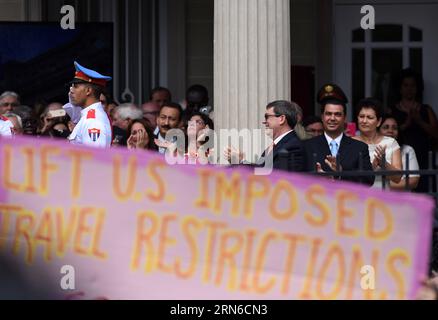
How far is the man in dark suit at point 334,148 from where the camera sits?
10656 millimetres

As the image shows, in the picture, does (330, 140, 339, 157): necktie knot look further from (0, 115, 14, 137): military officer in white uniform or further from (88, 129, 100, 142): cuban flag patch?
(0, 115, 14, 137): military officer in white uniform

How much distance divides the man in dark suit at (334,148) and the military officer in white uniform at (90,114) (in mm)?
1515

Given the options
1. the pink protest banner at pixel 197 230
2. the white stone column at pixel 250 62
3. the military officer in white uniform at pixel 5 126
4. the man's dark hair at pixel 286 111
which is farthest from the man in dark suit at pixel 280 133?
Answer: the military officer in white uniform at pixel 5 126

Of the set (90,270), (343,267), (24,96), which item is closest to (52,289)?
(90,270)

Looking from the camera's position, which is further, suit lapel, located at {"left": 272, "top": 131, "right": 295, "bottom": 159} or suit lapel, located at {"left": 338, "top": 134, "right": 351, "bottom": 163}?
suit lapel, located at {"left": 338, "top": 134, "right": 351, "bottom": 163}

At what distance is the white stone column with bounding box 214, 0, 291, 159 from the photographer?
478 inches

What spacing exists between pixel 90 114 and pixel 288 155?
1.97 meters

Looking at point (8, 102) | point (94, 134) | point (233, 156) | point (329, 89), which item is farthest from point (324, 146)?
point (8, 102)

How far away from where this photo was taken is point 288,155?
384 inches

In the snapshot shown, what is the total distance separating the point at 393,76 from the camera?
15883 mm

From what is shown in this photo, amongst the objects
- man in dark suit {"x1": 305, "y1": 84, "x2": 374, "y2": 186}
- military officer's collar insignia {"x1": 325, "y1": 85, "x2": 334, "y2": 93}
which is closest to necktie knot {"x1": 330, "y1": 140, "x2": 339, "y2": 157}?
man in dark suit {"x1": 305, "y1": 84, "x2": 374, "y2": 186}

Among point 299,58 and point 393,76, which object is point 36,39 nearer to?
point 299,58

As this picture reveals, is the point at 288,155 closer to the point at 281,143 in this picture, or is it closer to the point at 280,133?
the point at 281,143
